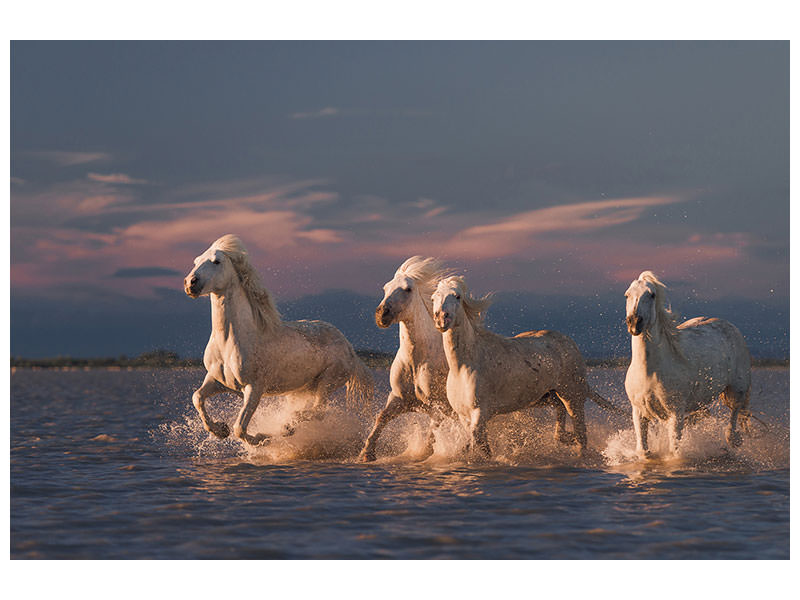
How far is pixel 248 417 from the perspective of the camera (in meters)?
12.9

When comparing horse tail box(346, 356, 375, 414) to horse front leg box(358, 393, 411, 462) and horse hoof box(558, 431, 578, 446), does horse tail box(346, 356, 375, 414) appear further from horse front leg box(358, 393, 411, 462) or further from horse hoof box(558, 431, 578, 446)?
horse hoof box(558, 431, 578, 446)

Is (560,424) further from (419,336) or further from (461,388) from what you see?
(419,336)

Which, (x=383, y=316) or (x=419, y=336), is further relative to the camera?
(x=419, y=336)

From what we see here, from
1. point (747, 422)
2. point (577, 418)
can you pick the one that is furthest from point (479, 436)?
point (747, 422)

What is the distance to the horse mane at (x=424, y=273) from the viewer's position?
1276 centimetres

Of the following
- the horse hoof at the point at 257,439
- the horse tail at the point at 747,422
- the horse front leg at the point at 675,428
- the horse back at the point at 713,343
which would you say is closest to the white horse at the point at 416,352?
the horse hoof at the point at 257,439

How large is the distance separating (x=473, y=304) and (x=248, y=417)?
9.89 ft

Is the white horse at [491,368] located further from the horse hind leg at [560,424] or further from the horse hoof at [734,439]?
the horse hoof at [734,439]

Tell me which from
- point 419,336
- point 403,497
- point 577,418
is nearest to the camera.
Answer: point 403,497

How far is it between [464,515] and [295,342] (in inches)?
190

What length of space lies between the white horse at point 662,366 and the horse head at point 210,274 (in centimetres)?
475

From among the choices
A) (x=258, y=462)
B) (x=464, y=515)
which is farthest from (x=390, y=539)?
(x=258, y=462)

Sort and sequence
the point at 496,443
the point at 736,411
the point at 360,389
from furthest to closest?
the point at 360,389
the point at 736,411
the point at 496,443

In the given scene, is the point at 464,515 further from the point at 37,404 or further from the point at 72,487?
the point at 37,404
